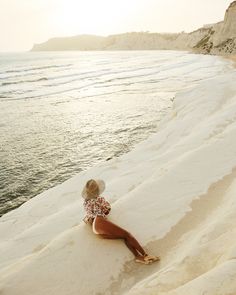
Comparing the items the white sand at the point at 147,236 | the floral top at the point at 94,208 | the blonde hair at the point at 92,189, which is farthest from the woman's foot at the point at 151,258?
the blonde hair at the point at 92,189

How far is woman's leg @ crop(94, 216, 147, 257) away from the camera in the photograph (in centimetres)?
738

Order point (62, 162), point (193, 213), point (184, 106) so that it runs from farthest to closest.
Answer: point (184, 106)
point (62, 162)
point (193, 213)

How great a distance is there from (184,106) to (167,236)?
15120 millimetres

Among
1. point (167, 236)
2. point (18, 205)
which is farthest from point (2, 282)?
point (18, 205)

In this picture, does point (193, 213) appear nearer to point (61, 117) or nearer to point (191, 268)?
point (191, 268)

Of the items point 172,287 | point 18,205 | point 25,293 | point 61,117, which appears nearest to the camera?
point 172,287

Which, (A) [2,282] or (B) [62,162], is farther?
(B) [62,162]

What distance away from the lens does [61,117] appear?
30.3 meters

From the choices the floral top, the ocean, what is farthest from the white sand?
the ocean

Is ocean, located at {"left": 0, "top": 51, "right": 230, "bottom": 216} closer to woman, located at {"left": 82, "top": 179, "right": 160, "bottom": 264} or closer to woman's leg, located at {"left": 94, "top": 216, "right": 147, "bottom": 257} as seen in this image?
woman, located at {"left": 82, "top": 179, "right": 160, "bottom": 264}

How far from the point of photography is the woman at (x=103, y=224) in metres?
7.32

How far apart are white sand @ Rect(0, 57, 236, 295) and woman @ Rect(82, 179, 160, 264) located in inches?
6.0

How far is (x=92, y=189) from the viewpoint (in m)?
8.03

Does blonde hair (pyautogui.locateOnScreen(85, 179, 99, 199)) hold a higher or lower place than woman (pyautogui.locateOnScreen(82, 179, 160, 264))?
higher
